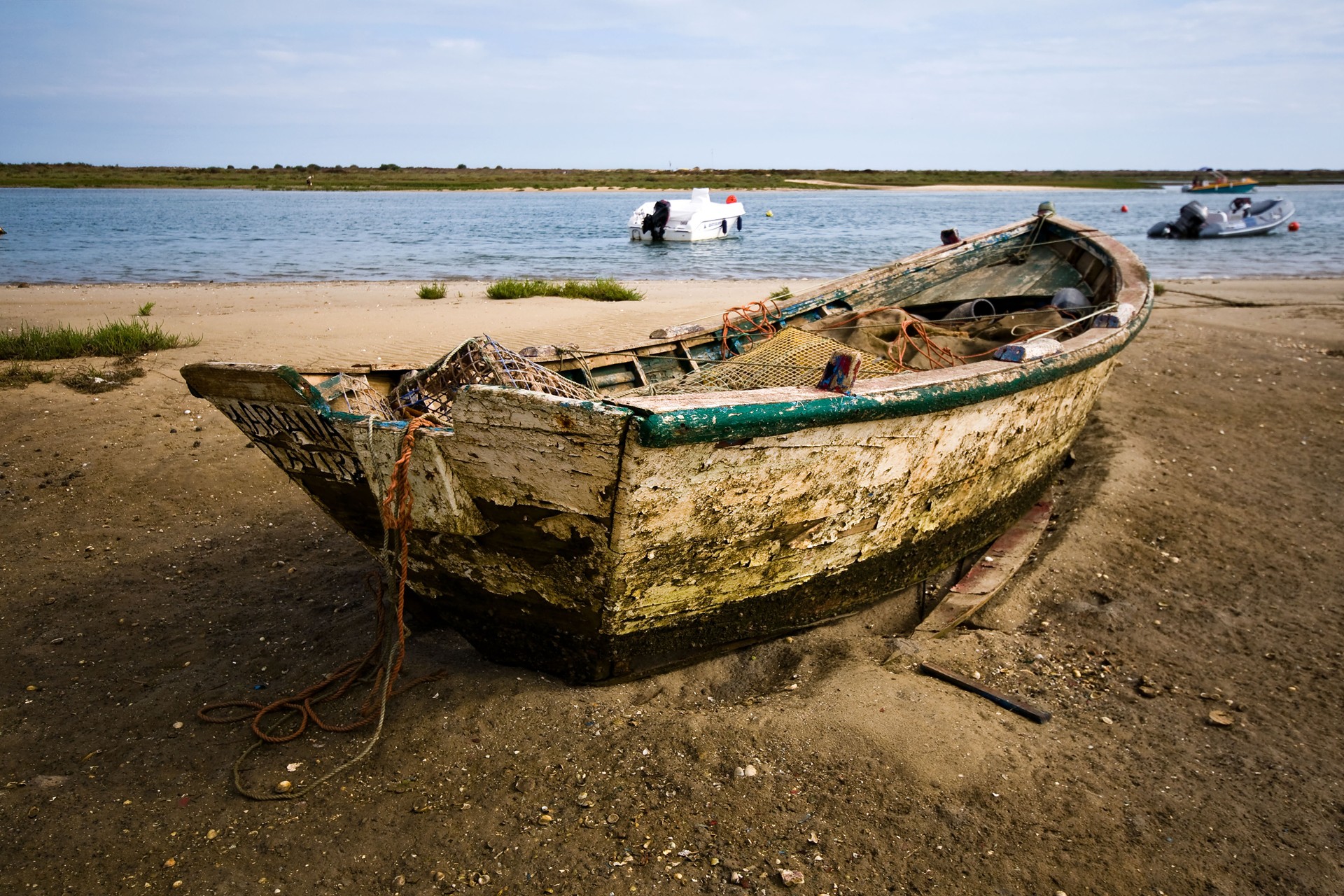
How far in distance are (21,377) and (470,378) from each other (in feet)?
16.5

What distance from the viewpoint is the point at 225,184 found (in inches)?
2488

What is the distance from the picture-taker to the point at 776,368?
13.2 feet

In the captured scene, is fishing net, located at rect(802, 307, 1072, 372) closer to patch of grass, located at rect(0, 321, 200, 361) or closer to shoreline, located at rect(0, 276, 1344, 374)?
shoreline, located at rect(0, 276, 1344, 374)

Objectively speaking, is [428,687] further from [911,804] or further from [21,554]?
[21,554]

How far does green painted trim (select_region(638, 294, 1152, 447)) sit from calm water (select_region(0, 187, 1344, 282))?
532 inches

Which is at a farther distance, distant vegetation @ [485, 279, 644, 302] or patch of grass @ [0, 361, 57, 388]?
distant vegetation @ [485, 279, 644, 302]

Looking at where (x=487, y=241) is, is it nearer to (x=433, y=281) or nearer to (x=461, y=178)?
(x=433, y=281)

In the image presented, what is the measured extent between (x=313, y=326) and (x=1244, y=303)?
1238cm

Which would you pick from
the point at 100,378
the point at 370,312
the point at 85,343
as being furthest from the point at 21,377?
the point at 370,312

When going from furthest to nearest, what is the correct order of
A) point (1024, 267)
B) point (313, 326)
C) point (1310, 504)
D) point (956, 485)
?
point (313, 326)
point (1024, 267)
point (1310, 504)
point (956, 485)

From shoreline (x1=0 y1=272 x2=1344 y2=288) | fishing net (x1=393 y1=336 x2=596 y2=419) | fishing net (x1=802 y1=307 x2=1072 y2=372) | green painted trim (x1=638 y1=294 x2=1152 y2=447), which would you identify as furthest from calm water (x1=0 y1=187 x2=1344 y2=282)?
green painted trim (x1=638 y1=294 x2=1152 y2=447)

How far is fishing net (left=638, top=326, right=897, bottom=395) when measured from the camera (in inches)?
155

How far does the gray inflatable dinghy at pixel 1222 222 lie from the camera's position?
78.3 ft

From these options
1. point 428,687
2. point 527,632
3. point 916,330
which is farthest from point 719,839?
point 916,330
